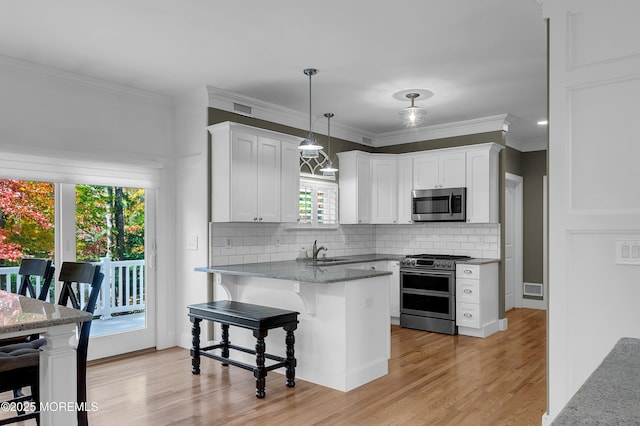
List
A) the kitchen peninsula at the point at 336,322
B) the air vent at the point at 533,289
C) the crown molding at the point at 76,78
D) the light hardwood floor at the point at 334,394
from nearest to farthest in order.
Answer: the light hardwood floor at the point at 334,394
the kitchen peninsula at the point at 336,322
the crown molding at the point at 76,78
the air vent at the point at 533,289

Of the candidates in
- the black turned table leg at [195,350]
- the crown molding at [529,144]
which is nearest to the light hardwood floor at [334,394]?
the black turned table leg at [195,350]

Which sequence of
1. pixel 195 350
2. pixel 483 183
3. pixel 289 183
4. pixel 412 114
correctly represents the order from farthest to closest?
pixel 483 183
pixel 289 183
pixel 412 114
pixel 195 350

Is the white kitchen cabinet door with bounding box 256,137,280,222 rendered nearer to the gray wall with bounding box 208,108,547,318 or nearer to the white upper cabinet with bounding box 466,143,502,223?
the gray wall with bounding box 208,108,547,318

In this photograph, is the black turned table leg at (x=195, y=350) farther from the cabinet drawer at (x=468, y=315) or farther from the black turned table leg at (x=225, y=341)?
the cabinet drawer at (x=468, y=315)

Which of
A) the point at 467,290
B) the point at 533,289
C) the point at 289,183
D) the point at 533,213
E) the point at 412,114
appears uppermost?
the point at 412,114

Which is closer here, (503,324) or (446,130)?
(503,324)

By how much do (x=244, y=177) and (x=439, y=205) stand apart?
2.77 m

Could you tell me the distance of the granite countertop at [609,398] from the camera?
0.91 metres

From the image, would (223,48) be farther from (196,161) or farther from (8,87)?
(8,87)

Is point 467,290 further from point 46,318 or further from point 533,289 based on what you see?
point 46,318

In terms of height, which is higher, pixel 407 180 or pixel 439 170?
pixel 439 170

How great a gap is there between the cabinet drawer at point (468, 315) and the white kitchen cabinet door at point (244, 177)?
9.07 ft

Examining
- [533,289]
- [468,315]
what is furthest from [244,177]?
[533,289]

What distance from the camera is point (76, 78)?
4.32 metres
